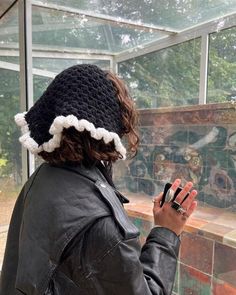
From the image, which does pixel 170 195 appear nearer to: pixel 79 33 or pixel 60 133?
pixel 60 133

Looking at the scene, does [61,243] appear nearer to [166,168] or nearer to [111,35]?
[166,168]

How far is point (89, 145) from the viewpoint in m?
0.61

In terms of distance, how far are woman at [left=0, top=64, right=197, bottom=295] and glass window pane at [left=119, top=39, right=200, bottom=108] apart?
20.7 inches

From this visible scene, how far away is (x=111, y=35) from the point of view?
1.56 metres

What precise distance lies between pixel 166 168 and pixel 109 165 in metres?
0.52

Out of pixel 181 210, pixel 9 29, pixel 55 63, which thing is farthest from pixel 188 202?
pixel 9 29

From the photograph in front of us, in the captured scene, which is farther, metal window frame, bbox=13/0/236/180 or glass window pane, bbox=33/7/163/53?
glass window pane, bbox=33/7/163/53

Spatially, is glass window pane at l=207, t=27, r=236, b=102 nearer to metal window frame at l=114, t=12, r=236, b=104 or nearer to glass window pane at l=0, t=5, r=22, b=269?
metal window frame at l=114, t=12, r=236, b=104

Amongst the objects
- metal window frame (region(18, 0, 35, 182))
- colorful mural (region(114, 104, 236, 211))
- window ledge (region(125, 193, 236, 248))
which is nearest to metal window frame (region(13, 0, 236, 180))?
metal window frame (region(18, 0, 35, 182))

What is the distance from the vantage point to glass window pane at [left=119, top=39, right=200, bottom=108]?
1.17 metres

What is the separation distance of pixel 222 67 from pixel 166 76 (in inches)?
9.4

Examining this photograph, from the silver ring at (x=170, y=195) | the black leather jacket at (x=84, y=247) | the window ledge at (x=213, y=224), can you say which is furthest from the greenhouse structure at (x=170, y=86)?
the black leather jacket at (x=84, y=247)

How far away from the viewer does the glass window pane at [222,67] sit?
102cm

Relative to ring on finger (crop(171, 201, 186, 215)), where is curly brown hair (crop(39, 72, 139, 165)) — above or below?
above
